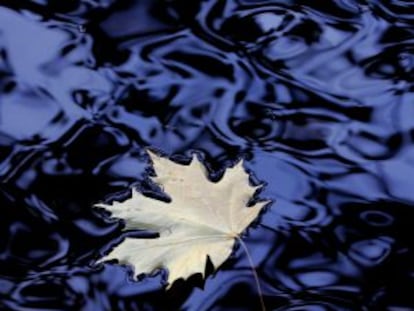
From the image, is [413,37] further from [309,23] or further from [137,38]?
[137,38]

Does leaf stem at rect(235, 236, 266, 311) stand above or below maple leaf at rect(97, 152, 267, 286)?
below

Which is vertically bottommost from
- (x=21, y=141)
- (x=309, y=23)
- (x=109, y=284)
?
(x=109, y=284)

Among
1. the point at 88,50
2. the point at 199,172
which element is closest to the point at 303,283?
the point at 199,172

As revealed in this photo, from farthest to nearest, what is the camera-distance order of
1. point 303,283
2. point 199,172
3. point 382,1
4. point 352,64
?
point 382,1, point 352,64, point 199,172, point 303,283

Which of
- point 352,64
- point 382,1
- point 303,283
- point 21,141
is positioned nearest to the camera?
point 303,283

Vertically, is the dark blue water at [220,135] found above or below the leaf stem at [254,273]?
above
